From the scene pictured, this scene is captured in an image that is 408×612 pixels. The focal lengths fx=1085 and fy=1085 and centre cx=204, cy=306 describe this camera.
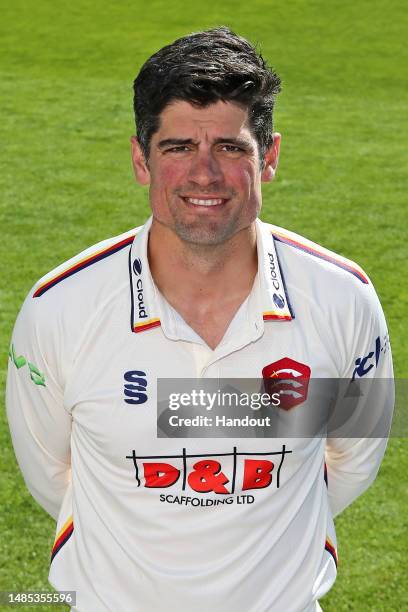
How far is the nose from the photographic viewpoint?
7.95ft

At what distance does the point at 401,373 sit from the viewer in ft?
21.7

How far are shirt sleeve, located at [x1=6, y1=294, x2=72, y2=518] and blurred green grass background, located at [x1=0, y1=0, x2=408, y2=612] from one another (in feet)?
5.99

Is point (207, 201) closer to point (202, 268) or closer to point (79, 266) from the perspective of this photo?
point (202, 268)

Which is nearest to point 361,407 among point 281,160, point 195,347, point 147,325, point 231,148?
point 195,347

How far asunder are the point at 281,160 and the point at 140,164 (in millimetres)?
7758

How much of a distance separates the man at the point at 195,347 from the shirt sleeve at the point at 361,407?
0.04 ft

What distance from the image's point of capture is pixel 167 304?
259 centimetres

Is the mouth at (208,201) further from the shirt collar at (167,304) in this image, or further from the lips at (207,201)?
the shirt collar at (167,304)

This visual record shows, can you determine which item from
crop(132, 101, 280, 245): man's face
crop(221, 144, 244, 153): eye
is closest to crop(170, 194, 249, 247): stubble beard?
crop(132, 101, 280, 245): man's face

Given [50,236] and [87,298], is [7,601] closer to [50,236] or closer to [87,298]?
[87,298]

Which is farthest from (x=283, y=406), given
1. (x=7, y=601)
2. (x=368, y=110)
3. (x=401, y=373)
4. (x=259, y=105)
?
(x=368, y=110)

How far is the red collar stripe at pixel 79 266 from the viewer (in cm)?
259

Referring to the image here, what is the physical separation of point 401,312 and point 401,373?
33.0 inches

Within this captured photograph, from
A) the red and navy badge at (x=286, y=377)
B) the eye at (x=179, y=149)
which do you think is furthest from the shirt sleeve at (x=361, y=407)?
the eye at (x=179, y=149)
